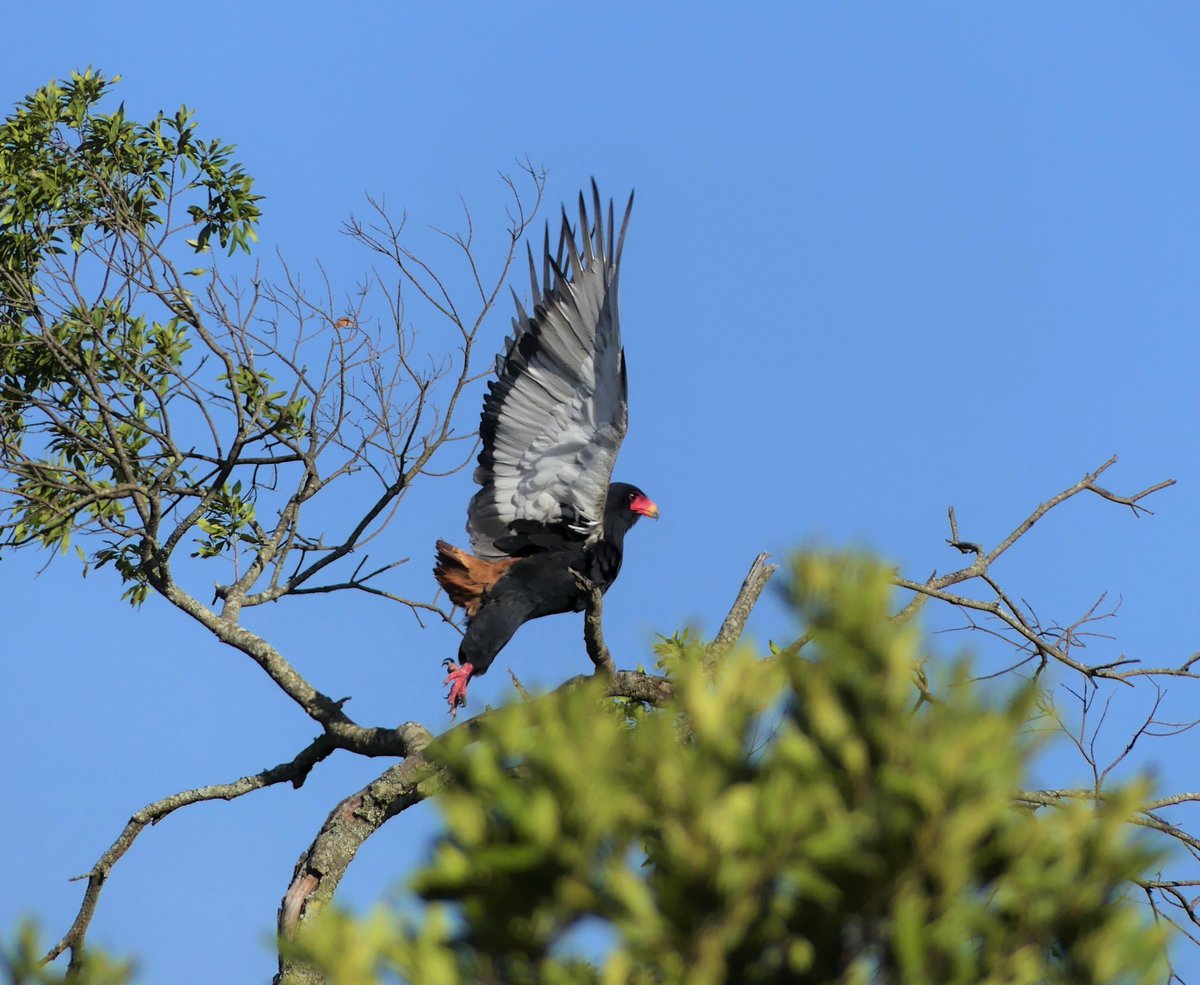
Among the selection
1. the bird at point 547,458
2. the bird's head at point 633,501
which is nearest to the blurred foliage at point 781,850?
the bird at point 547,458

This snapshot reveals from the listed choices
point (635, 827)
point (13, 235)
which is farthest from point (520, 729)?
point (13, 235)

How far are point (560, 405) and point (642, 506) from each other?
37.1 inches

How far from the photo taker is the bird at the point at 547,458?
236 inches

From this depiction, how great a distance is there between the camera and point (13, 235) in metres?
6.37

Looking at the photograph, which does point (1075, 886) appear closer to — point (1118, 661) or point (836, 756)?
point (836, 756)

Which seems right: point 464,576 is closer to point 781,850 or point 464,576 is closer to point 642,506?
point 642,506

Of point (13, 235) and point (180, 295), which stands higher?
point (13, 235)

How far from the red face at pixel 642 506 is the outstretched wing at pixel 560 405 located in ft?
1.58

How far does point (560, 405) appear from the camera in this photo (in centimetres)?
606

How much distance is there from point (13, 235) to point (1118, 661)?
5172mm

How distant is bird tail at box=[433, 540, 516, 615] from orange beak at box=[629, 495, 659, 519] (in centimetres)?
91

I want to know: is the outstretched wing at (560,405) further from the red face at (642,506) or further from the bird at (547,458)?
the red face at (642,506)

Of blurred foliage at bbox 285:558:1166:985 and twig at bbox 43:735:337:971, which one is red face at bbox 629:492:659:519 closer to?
twig at bbox 43:735:337:971

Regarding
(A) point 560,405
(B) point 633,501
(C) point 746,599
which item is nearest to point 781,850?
(C) point 746,599
